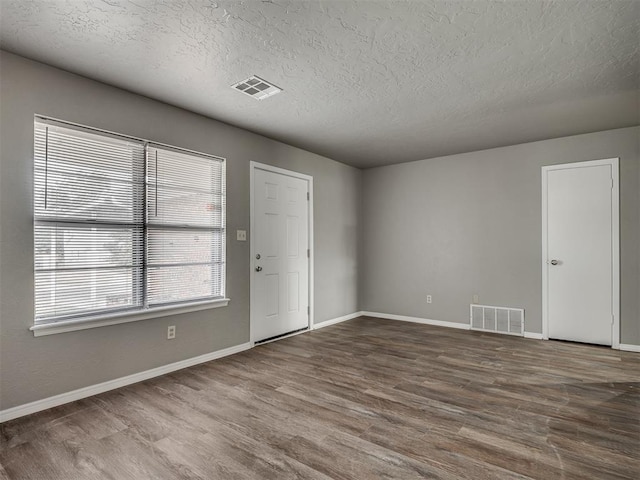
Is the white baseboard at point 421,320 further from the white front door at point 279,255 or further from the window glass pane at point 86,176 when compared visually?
the window glass pane at point 86,176

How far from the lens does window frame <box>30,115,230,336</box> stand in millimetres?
2559

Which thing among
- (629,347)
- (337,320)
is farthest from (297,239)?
(629,347)

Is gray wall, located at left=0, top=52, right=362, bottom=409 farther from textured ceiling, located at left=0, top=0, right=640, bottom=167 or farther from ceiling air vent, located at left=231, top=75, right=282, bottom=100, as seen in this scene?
ceiling air vent, located at left=231, top=75, right=282, bottom=100

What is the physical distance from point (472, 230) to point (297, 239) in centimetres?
256

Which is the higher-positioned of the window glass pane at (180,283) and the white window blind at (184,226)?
the white window blind at (184,226)

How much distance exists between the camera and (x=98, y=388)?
2789 millimetres

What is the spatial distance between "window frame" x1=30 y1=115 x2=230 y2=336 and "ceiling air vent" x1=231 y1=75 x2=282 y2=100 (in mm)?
925

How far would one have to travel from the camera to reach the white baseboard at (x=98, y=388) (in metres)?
2.41

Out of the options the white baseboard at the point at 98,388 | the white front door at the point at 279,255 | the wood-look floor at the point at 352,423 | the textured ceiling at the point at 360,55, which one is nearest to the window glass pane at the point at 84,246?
the white baseboard at the point at 98,388

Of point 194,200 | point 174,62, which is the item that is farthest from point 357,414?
point 174,62

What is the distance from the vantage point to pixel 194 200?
360 centimetres

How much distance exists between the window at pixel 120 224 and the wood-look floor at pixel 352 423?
807mm

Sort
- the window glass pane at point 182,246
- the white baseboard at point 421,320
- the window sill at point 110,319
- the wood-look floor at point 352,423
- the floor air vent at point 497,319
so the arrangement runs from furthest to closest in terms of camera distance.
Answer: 1. the white baseboard at point 421,320
2. the floor air vent at point 497,319
3. the window glass pane at point 182,246
4. the window sill at point 110,319
5. the wood-look floor at point 352,423

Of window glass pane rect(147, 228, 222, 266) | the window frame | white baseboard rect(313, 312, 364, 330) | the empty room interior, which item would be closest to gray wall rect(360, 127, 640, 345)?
the empty room interior
